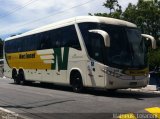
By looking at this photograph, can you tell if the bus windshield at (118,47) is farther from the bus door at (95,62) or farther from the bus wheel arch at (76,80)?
the bus wheel arch at (76,80)

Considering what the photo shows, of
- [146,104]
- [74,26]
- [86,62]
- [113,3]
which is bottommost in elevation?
[146,104]

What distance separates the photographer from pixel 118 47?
1895 cm

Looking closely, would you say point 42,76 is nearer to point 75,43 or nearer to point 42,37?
point 42,37

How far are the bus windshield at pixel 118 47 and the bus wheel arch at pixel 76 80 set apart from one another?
5.56ft

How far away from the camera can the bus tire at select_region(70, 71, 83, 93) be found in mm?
20697

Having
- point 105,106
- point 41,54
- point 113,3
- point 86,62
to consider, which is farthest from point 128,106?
point 113,3

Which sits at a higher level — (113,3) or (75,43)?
(113,3)

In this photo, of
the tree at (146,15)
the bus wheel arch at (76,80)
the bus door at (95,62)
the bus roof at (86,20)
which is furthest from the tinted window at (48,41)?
the tree at (146,15)

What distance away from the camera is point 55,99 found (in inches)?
697

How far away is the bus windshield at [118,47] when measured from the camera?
1870cm

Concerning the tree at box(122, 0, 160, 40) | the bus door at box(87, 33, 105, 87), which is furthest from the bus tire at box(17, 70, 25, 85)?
the tree at box(122, 0, 160, 40)

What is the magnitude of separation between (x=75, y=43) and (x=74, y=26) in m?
0.85

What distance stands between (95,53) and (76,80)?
235cm

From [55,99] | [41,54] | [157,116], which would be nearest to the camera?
[157,116]
